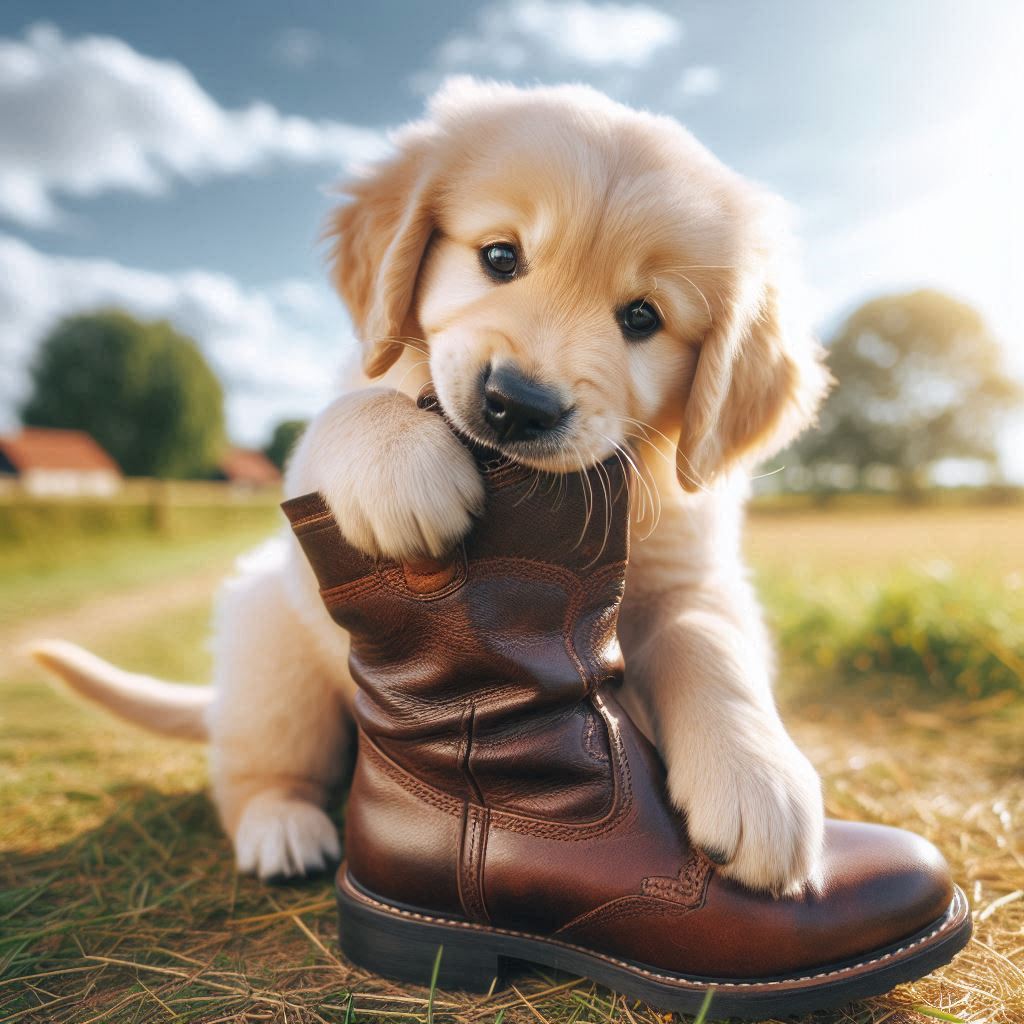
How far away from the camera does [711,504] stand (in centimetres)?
204

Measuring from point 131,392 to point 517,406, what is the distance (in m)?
38.6

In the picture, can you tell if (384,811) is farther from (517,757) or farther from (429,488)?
(429,488)

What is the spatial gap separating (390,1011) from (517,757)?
0.43 m

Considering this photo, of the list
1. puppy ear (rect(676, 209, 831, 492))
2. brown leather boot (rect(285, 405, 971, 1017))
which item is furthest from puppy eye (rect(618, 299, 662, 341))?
brown leather boot (rect(285, 405, 971, 1017))

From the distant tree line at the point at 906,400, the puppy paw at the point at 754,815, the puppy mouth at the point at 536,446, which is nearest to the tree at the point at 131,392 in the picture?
the distant tree line at the point at 906,400

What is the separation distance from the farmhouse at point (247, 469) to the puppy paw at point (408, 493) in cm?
4253

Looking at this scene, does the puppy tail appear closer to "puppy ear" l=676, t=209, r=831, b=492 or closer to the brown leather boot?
the brown leather boot

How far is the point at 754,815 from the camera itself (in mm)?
1332

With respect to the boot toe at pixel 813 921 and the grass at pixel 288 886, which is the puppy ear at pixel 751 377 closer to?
the boot toe at pixel 813 921

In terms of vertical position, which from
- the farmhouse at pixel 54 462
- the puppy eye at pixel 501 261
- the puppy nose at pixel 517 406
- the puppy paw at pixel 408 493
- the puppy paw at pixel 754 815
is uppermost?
the puppy eye at pixel 501 261

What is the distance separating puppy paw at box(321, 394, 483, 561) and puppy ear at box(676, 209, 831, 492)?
72 centimetres

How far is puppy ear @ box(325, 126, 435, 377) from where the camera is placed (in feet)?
6.36

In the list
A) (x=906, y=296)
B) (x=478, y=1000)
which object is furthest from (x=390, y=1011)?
(x=906, y=296)

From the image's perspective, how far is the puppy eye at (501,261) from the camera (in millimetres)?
1816
